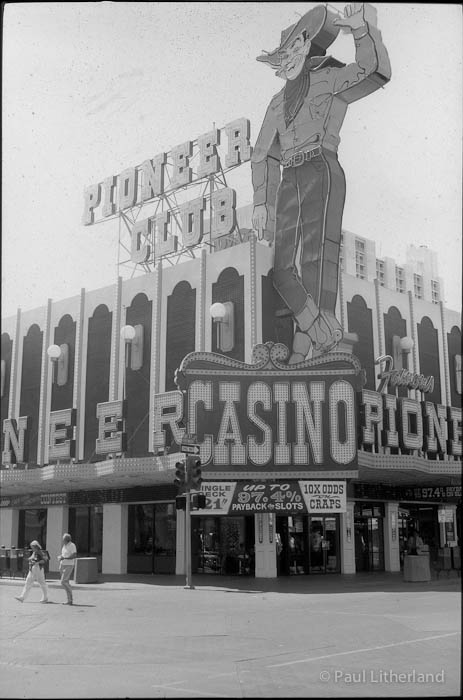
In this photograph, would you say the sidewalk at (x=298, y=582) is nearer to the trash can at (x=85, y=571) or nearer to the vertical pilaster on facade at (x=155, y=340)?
the trash can at (x=85, y=571)

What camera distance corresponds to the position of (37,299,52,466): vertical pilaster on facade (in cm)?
3950

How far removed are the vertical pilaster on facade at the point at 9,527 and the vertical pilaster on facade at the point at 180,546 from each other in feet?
35.7

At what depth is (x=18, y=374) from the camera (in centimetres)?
4097

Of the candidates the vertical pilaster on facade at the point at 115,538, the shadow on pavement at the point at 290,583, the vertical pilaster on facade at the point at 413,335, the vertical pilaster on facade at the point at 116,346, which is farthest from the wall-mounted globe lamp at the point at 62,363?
the vertical pilaster on facade at the point at 413,335

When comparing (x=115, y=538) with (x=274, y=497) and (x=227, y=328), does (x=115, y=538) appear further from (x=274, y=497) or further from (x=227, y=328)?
(x=227, y=328)

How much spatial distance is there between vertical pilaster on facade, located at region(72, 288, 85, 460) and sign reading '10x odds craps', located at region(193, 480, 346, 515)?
1017 cm

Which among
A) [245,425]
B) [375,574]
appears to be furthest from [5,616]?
[375,574]

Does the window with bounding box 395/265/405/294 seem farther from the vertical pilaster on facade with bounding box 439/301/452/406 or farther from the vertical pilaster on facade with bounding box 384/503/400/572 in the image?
the vertical pilaster on facade with bounding box 384/503/400/572

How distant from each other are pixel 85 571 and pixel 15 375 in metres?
15.4

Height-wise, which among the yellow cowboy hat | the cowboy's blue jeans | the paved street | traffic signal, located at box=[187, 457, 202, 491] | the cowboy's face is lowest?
the paved street

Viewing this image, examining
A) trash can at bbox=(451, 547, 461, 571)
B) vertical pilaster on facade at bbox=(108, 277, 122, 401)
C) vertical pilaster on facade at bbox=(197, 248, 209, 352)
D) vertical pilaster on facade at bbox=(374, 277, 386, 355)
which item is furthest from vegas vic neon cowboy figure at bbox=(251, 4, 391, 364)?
trash can at bbox=(451, 547, 461, 571)

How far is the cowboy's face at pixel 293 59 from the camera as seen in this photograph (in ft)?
111

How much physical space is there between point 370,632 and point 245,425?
1524 cm

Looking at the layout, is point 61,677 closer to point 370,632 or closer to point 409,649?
point 409,649
